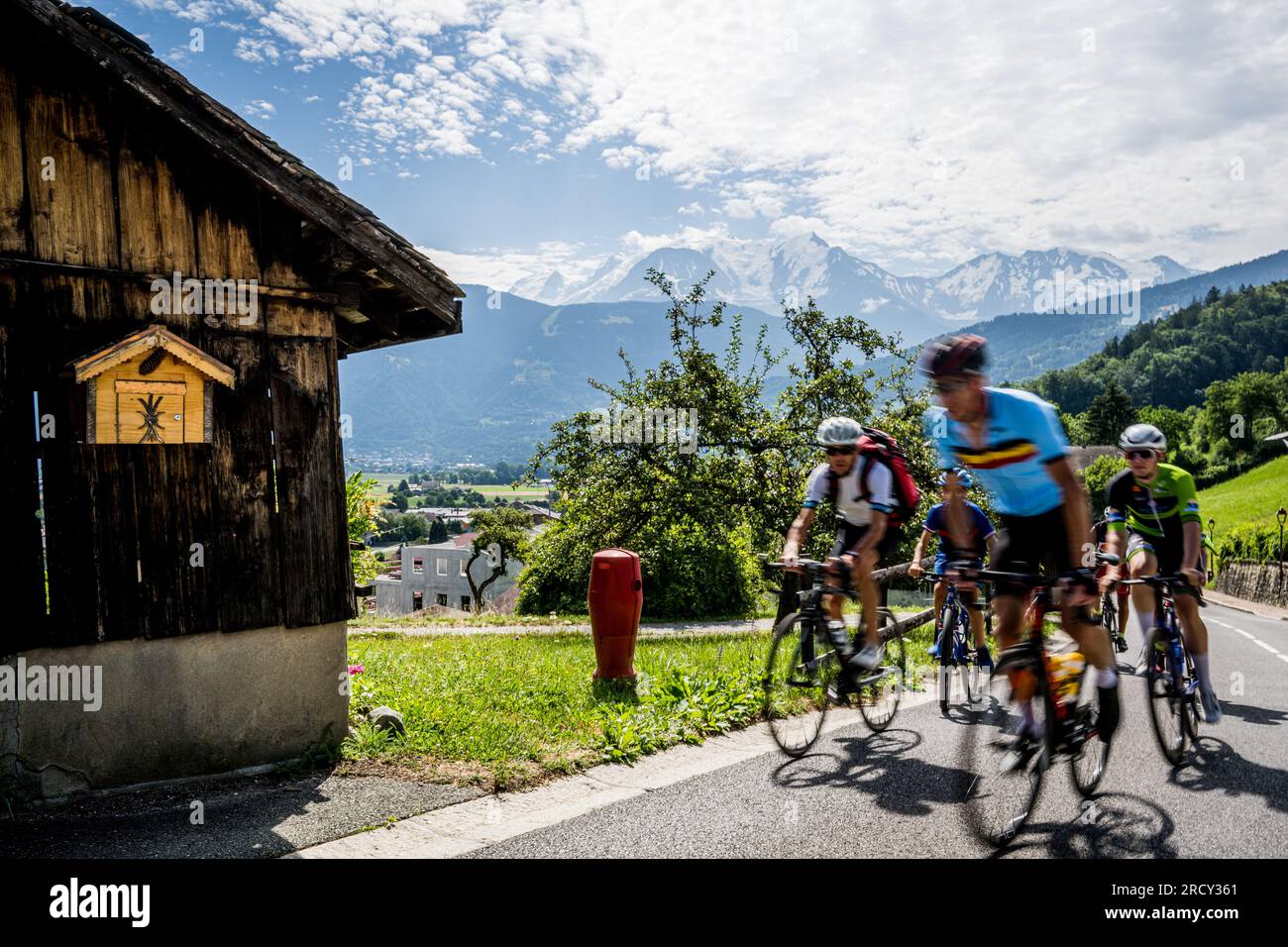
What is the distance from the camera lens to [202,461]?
593 cm

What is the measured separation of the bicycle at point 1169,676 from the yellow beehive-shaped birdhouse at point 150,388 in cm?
627

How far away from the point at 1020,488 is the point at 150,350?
5461mm

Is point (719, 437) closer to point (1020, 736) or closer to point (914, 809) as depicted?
point (914, 809)

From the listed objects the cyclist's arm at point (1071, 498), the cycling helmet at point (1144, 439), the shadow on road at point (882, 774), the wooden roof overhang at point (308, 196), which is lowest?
the shadow on road at point (882, 774)

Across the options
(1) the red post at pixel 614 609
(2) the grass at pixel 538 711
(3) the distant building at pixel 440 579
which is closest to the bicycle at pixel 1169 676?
(2) the grass at pixel 538 711

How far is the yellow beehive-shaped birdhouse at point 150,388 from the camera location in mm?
5492

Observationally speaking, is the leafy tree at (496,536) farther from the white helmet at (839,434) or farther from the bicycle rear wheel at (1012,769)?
the bicycle rear wheel at (1012,769)

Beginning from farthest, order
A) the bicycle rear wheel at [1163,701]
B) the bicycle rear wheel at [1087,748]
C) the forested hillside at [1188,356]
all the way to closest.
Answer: the forested hillside at [1188,356]
the bicycle rear wheel at [1163,701]
the bicycle rear wheel at [1087,748]

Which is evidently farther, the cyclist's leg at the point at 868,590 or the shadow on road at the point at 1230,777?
the cyclist's leg at the point at 868,590

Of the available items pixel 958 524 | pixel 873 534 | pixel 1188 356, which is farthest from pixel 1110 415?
pixel 958 524

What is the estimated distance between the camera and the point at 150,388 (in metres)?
5.69

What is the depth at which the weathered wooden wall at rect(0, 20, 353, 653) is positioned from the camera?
5348 millimetres
